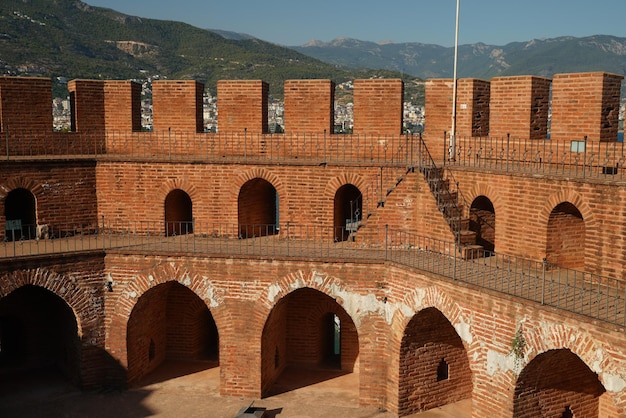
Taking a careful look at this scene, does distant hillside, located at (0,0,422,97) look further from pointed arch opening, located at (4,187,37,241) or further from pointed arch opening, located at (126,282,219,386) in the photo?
pointed arch opening, located at (126,282,219,386)

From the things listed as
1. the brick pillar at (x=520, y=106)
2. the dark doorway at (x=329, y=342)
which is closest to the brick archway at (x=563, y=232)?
the brick pillar at (x=520, y=106)

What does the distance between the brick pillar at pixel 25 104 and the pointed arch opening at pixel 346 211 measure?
7760mm

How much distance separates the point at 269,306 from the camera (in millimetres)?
15852

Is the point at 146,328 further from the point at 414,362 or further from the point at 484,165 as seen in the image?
the point at 484,165

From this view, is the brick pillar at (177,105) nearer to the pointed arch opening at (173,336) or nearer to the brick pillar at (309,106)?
the brick pillar at (309,106)

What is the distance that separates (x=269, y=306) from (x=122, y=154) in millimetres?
6185

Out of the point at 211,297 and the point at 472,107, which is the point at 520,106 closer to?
the point at 472,107

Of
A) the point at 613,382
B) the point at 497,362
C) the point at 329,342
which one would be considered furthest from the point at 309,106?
the point at 613,382

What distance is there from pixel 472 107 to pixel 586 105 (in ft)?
9.43

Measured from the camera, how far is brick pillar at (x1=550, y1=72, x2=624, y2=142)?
1396cm

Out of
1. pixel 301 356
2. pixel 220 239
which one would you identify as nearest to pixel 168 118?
pixel 220 239

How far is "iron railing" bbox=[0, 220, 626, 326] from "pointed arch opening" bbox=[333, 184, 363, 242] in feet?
0.38

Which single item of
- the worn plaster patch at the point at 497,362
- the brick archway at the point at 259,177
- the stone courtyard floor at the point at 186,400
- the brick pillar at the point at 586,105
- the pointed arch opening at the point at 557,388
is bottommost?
the stone courtyard floor at the point at 186,400

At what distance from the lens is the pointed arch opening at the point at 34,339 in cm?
1759
